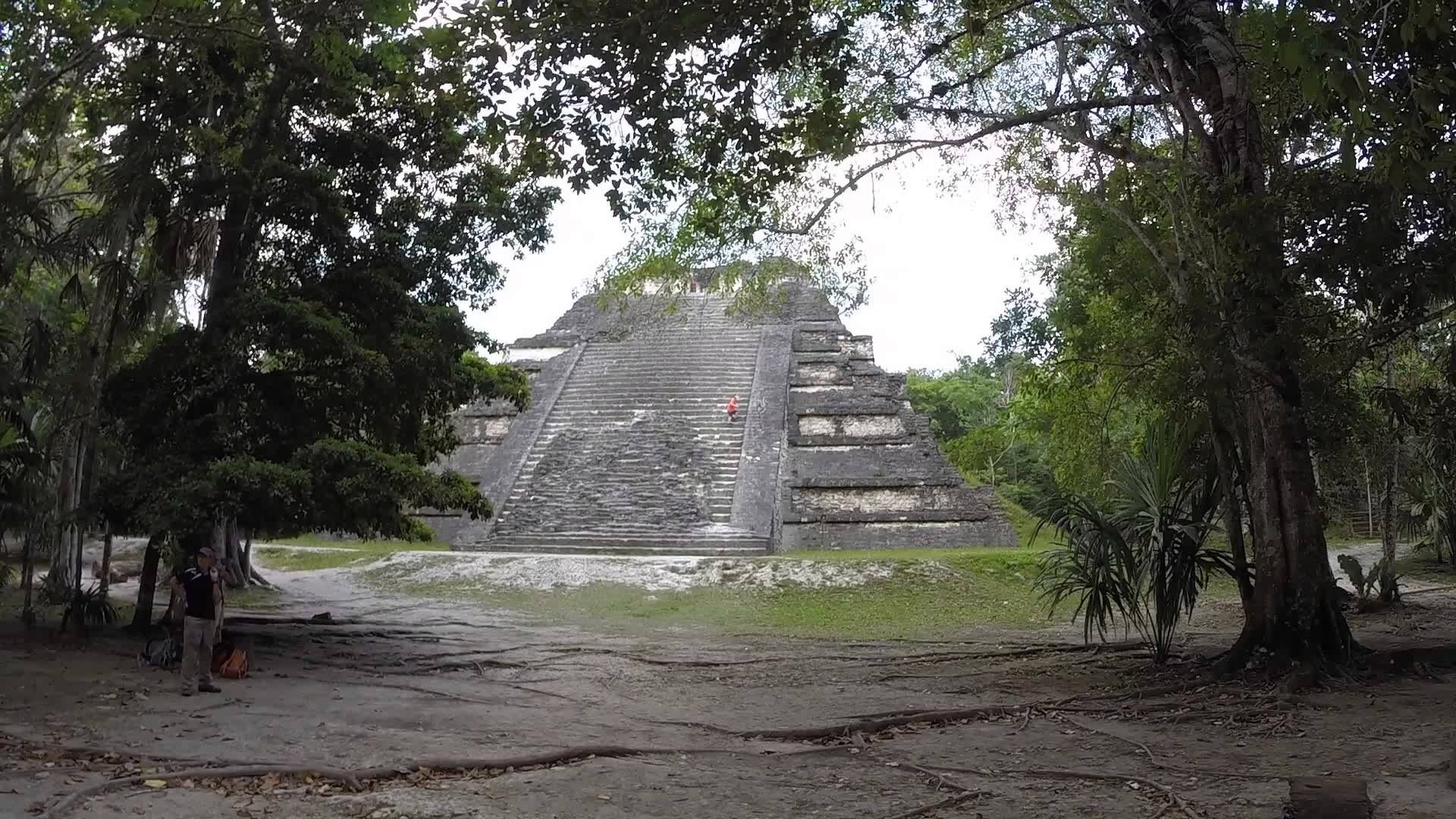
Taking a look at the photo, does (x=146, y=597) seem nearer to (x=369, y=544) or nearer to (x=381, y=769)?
(x=381, y=769)

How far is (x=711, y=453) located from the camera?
59.0ft

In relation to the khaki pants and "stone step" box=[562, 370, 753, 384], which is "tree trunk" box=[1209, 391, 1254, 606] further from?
"stone step" box=[562, 370, 753, 384]

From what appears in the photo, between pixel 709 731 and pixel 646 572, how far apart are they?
694 cm

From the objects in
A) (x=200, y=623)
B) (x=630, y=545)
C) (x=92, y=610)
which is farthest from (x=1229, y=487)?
(x=630, y=545)

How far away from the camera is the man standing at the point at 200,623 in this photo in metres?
6.41

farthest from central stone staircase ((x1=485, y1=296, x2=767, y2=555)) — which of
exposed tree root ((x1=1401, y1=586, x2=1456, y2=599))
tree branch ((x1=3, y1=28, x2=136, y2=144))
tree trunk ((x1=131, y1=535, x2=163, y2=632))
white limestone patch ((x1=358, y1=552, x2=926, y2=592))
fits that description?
tree branch ((x1=3, y1=28, x2=136, y2=144))

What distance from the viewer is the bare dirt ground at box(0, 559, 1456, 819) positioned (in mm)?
4309

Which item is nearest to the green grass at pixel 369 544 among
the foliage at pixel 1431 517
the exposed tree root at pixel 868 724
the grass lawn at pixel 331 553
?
the grass lawn at pixel 331 553

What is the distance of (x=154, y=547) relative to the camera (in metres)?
7.92

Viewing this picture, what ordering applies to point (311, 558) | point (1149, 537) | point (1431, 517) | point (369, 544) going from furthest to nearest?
point (369, 544) < point (311, 558) < point (1431, 517) < point (1149, 537)

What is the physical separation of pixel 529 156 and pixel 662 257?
2.09m

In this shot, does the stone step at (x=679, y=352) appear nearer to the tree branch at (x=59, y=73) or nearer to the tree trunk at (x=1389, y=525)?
the tree trunk at (x=1389, y=525)

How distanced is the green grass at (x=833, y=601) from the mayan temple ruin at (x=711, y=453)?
79.0 inches

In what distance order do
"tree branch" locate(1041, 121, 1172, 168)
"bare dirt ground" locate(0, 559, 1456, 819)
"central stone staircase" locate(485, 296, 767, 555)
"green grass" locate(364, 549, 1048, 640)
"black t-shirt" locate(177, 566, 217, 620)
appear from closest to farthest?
"bare dirt ground" locate(0, 559, 1456, 819) < "black t-shirt" locate(177, 566, 217, 620) < "tree branch" locate(1041, 121, 1172, 168) < "green grass" locate(364, 549, 1048, 640) < "central stone staircase" locate(485, 296, 767, 555)
